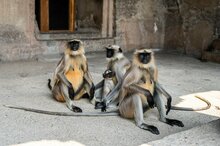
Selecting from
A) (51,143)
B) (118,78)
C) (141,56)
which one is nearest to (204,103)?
(118,78)

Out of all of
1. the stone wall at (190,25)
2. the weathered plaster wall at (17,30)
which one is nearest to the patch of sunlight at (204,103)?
the weathered plaster wall at (17,30)

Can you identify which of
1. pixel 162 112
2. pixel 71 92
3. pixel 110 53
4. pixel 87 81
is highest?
pixel 110 53

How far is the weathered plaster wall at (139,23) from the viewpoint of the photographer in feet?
35.0

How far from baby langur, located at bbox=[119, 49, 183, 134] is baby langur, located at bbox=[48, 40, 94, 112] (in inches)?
33.7

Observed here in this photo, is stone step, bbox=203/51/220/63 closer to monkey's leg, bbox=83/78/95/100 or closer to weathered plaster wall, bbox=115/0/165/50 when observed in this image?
weathered plaster wall, bbox=115/0/165/50

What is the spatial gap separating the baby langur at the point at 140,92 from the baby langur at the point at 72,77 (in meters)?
0.86

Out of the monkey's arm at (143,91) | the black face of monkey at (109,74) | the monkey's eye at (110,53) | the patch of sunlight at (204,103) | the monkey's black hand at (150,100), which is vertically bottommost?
the patch of sunlight at (204,103)

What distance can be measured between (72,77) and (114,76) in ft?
1.98

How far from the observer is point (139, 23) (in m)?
11.1

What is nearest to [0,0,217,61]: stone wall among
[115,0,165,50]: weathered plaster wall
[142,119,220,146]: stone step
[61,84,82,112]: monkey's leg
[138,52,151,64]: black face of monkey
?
[115,0,165,50]: weathered plaster wall

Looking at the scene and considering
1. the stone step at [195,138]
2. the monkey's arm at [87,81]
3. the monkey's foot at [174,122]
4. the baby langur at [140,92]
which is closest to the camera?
the stone step at [195,138]

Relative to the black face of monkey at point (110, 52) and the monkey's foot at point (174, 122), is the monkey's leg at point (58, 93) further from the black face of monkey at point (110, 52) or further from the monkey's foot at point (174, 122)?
the monkey's foot at point (174, 122)

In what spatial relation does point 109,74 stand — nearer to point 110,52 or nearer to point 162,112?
point 110,52

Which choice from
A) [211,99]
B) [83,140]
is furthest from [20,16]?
[83,140]
